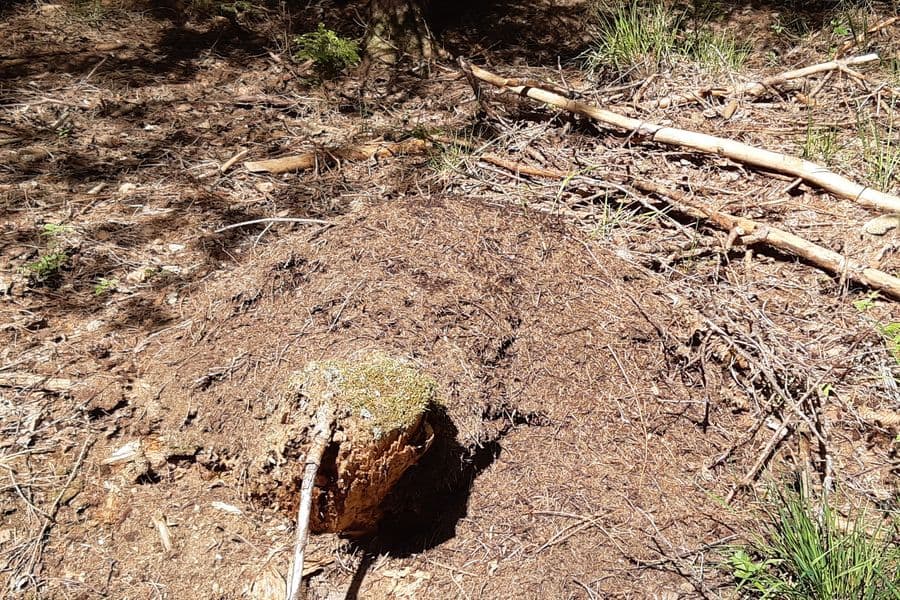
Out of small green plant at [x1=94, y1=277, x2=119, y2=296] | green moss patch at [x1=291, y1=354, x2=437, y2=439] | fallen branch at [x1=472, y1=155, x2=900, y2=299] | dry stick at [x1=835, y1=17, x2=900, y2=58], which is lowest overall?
small green plant at [x1=94, y1=277, x2=119, y2=296]

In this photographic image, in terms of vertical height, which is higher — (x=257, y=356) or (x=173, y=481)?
(x=257, y=356)

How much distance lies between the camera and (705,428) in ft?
9.02

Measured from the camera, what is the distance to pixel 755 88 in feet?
15.0

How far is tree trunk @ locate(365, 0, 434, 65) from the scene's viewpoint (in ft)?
17.8

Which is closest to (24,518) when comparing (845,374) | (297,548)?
(297,548)

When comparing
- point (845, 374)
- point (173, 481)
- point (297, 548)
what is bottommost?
point (173, 481)

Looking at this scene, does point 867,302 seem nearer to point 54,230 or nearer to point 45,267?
point 45,267

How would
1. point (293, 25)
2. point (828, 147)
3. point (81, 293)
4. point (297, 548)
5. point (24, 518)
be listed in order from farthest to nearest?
point (293, 25) → point (828, 147) → point (81, 293) → point (24, 518) → point (297, 548)

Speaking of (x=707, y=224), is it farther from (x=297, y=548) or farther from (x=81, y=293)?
(x=81, y=293)

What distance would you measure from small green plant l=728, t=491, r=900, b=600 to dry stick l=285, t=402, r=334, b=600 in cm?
135

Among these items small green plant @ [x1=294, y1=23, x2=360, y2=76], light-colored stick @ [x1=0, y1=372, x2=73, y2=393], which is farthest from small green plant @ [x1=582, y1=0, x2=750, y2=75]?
light-colored stick @ [x1=0, y1=372, x2=73, y2=393]

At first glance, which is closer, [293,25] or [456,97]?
[456,97]

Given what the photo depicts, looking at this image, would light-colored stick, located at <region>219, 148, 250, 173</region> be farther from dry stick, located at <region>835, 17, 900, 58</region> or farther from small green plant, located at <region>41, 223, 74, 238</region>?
dry stick, located at <region>835, 17, 900, 58</region>

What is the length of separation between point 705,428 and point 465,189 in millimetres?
1819
